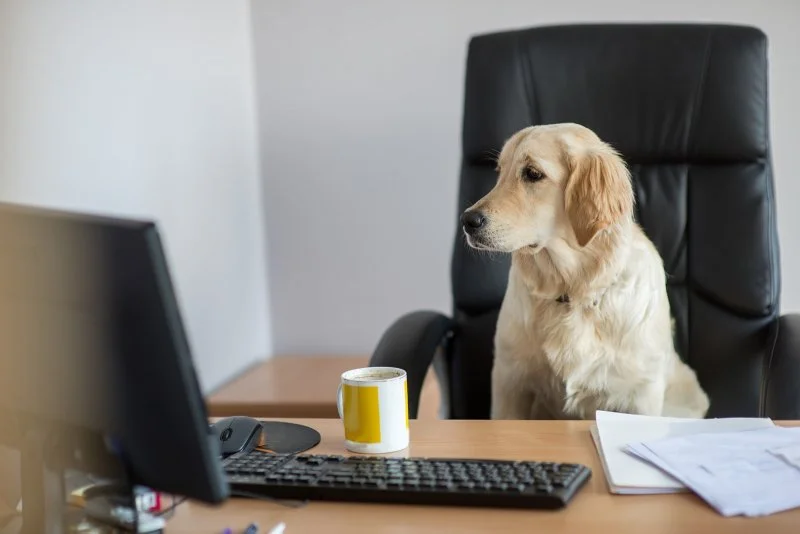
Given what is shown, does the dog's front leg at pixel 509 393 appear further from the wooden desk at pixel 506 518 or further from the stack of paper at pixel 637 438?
the wooden desk at pixel 506 518

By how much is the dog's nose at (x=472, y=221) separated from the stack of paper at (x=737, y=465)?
609mm

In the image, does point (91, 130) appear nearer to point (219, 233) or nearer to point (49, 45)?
point (49, 45)

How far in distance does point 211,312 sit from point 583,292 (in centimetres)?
116

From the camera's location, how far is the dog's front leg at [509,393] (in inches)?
64.5

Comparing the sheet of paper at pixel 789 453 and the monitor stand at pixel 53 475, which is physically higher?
the monitor stand at pixel 53 475

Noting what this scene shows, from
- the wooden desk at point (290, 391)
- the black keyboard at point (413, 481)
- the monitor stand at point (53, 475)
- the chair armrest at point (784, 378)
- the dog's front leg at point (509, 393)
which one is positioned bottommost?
the wooden desk at point (290, 391)

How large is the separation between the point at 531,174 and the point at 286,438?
2.33 feet

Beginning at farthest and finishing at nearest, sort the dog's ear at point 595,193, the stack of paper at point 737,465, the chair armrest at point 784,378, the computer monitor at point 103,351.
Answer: the dog's ear at point 595,193, the chair armrest at point 784,378, the stack of paper at point 737,465, the computer monitor at point 103,351

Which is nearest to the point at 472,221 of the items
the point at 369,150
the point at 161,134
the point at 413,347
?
the point at 413,347

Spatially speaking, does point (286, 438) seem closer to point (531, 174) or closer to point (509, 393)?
point (509, 393)

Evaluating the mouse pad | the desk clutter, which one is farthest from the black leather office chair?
the desk clutter

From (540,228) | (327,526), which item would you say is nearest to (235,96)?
(540,228)

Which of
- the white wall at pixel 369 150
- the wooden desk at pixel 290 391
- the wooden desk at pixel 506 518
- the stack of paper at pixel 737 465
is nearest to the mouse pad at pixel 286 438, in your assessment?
the wooden desk at pixel 506 518

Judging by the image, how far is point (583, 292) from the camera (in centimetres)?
161
